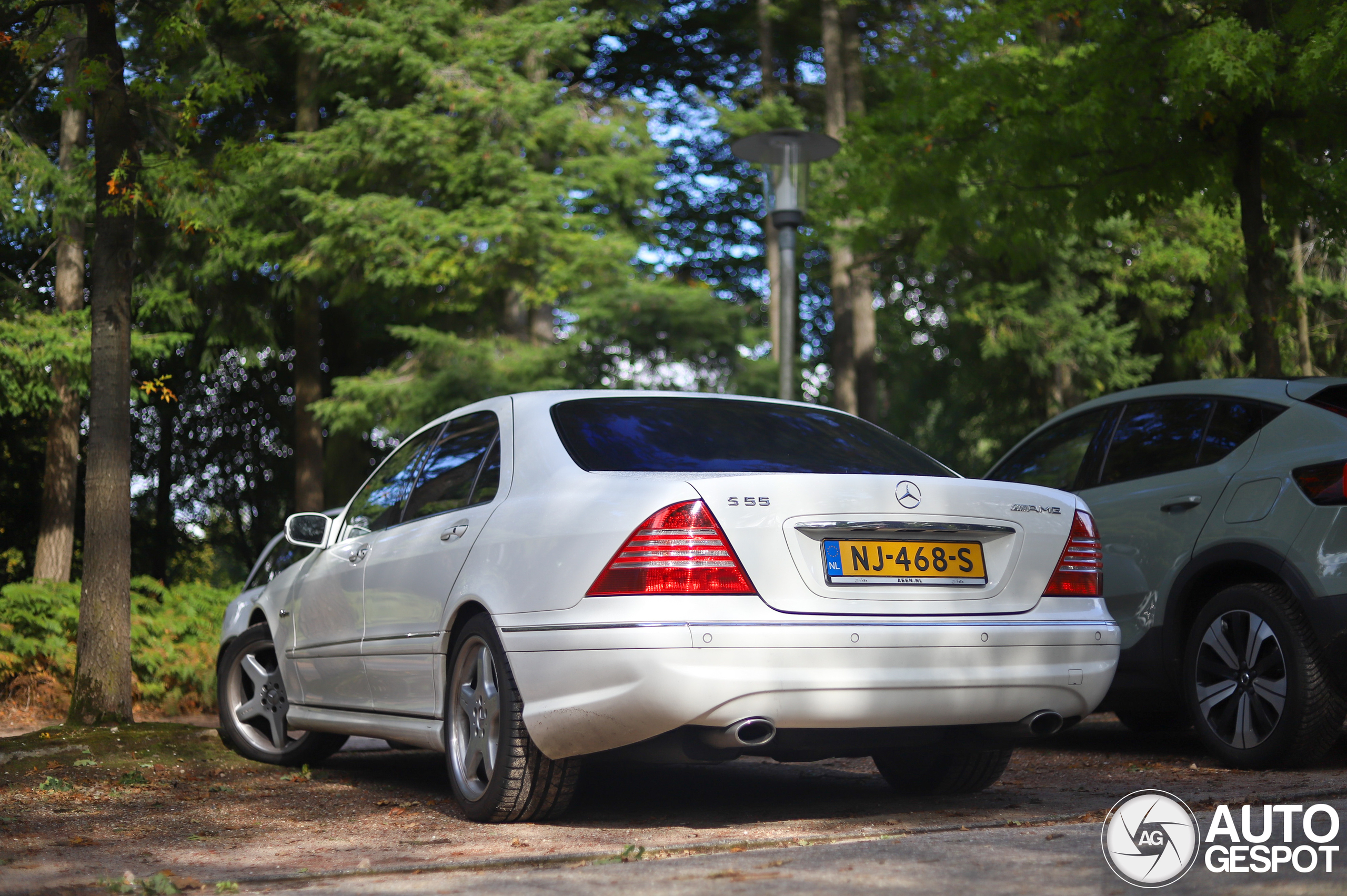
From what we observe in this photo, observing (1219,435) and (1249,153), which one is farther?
(1249,153)

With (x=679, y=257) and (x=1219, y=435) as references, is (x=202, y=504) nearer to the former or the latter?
(x=679, y=257)

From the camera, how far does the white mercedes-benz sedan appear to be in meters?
4.05

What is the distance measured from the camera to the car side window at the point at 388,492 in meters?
5.81

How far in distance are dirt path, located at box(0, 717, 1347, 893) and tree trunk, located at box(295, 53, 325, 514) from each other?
435 inches

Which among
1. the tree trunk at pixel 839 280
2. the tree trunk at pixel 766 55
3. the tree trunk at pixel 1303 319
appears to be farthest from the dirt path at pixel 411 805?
the tree trunk at pixel 766 55

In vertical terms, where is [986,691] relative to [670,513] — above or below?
below

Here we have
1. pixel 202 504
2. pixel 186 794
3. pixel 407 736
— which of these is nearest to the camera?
pixel 407 736

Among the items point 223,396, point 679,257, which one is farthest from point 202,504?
point 679,257

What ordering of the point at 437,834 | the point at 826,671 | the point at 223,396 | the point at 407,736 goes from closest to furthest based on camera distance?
the point at 826,671, the point at 437,834, the point at 407,736, the point at 223,396

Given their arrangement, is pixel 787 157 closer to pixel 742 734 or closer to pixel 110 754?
pixel 110 754

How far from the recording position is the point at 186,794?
5863 mm

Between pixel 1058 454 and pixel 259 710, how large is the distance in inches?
179

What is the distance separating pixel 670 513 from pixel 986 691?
119 cm

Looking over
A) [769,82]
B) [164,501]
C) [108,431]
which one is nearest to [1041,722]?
[108,431]
